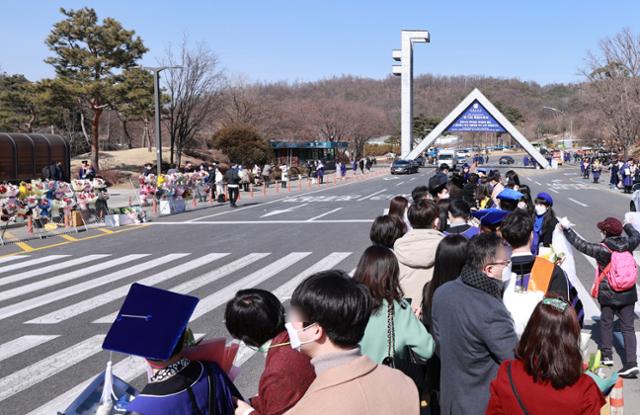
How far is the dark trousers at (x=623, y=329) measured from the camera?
18.8 ft

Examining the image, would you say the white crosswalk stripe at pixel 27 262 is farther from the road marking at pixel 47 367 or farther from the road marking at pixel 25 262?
the road marking at pixel 47 367

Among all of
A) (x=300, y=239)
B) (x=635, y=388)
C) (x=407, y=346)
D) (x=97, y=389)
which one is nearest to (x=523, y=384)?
(x=407, y=346)

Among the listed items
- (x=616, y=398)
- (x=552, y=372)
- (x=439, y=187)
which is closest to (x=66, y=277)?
(x=439, y=187)

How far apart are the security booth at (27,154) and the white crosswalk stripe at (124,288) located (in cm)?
1981

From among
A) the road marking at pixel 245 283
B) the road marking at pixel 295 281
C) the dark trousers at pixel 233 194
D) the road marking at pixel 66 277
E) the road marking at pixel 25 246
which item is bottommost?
the road marking at pixel 25 246

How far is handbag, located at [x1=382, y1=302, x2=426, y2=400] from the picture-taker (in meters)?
3.37

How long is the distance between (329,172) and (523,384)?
2255 inches

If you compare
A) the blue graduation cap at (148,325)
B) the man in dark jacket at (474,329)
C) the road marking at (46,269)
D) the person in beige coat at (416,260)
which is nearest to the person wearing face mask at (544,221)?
the person in beige coat at (416,260)

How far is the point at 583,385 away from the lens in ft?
8.60

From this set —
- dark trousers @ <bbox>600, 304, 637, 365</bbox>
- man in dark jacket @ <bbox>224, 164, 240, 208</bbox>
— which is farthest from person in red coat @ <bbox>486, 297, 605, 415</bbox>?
man in dark jacket @ <bbox>224, 164, 240, 208</bbox>

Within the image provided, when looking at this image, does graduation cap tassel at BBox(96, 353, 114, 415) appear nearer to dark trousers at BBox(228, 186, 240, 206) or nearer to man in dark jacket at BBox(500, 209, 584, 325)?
man in dark jacket at BBox(500, 209, 584, 325)

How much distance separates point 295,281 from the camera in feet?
33.6

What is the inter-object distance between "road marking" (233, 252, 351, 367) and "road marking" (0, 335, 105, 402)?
1.72 metres

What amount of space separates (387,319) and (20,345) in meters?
5.50
